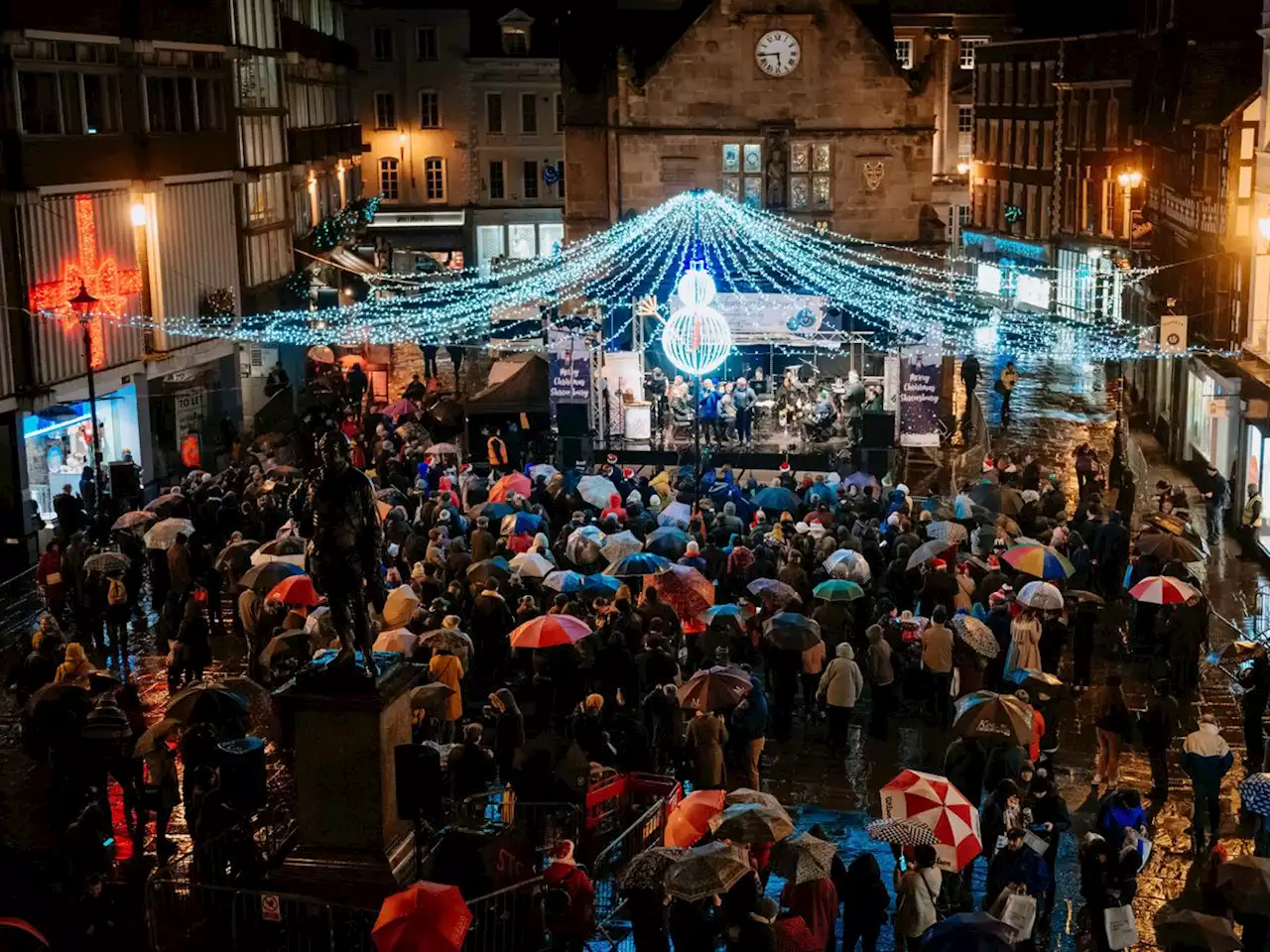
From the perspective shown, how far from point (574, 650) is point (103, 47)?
67.3 feet

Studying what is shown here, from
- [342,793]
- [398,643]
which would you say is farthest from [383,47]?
[342,793]

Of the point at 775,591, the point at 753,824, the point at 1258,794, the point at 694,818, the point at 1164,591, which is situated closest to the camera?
the point at 753,824

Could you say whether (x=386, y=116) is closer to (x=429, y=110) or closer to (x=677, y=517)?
(x=429, y=110)

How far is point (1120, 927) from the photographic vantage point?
12.7 metres

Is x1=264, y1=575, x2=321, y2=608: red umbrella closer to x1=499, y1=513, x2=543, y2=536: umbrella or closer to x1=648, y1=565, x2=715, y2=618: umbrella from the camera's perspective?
x1=648, y1=565, x2=715, y2=618: umbrella

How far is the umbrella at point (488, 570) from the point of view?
834 inches

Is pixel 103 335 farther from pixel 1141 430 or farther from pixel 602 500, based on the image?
pixel 1141 430

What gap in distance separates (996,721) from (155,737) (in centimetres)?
737

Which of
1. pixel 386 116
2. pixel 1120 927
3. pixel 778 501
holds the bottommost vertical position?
pixel 1120 927

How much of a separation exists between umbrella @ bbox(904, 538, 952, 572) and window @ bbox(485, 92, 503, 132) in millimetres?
52482

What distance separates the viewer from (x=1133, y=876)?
1341 centimetres

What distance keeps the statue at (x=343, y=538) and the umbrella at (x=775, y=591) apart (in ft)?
25.2

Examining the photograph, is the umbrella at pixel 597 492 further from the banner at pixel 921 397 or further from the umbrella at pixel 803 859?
the umbrella at pixel 803 859

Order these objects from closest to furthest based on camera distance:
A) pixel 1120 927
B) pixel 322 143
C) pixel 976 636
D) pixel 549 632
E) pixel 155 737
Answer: pixel 1120 927
pixel 155 737
pixel 976 636
pixel 549 632
pixel 322 143
